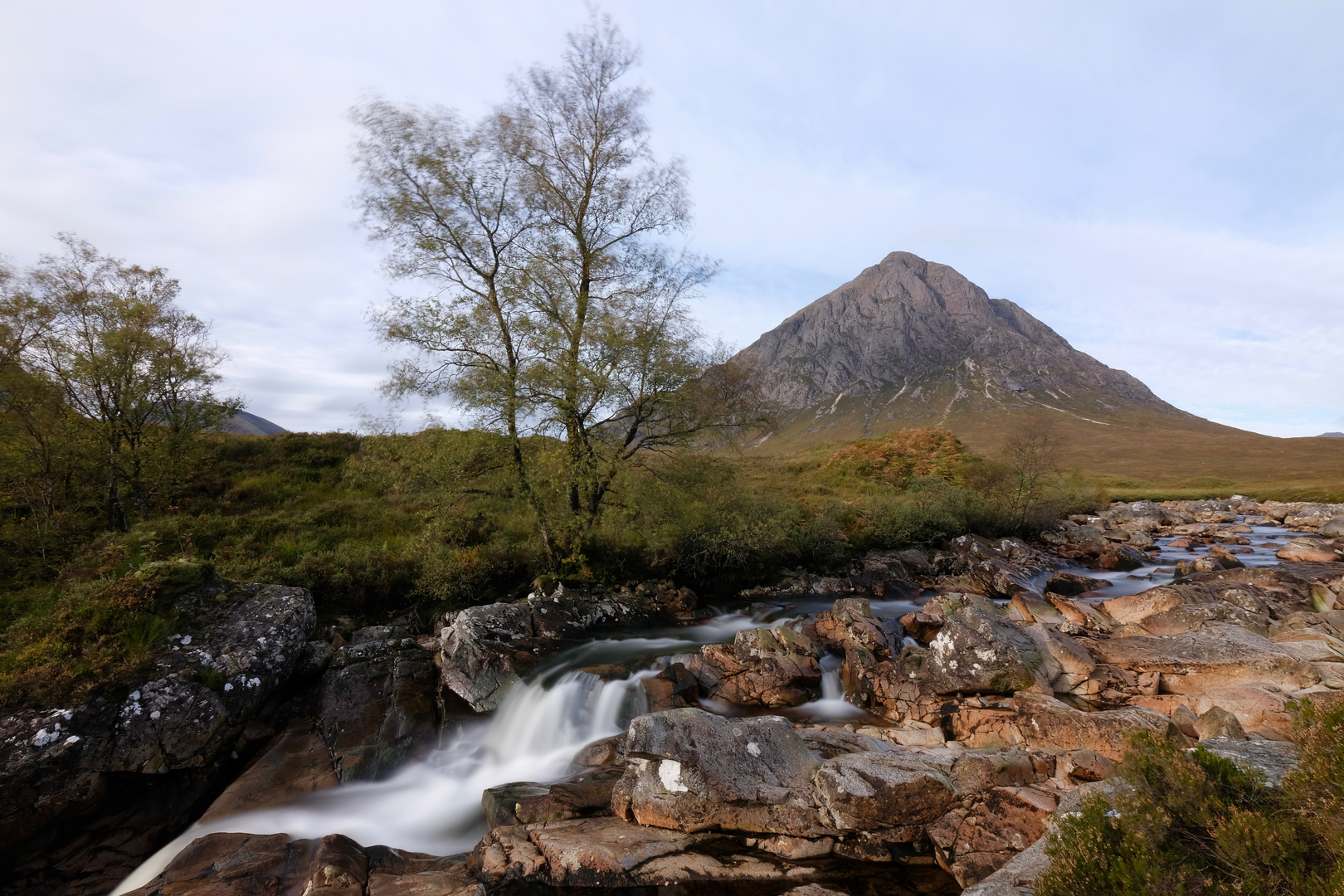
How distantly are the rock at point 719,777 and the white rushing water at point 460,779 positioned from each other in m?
2.82

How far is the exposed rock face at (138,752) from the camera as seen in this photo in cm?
756

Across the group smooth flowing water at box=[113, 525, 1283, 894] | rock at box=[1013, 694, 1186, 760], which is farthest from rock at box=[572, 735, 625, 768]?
rock at box=[1013, 694, 1186, 760]

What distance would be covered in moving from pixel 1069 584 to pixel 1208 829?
20.5m

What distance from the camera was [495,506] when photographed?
17.0 meters

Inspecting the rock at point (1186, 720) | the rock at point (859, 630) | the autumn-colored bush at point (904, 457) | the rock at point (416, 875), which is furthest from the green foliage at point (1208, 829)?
the autumn-colored bush at point (904, 457)

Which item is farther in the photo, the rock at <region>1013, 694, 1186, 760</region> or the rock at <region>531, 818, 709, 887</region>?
the rock at <region>1013, 694, 1186, 760</region>

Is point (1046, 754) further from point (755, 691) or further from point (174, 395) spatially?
point (174, 395)

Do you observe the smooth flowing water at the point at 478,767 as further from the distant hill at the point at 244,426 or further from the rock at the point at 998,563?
the distant hill at the point at 244,426

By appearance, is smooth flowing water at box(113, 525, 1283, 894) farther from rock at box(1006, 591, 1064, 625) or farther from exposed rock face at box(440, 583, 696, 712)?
rock at box(1006, 591, 1064, 625)

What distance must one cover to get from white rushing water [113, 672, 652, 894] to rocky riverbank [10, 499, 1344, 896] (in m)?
0.06

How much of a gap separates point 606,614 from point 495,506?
497cm

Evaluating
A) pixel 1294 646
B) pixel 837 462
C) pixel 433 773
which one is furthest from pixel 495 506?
pixel 837 462

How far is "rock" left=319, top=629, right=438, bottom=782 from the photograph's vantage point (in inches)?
400

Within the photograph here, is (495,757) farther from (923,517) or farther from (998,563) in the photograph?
(923,517)
